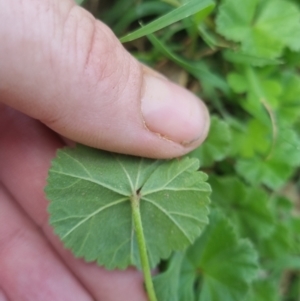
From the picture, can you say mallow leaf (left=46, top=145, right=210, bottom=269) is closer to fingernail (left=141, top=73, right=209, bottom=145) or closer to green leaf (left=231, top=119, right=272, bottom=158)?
fingernail (left=141, top=73, right=209, bottom=145)

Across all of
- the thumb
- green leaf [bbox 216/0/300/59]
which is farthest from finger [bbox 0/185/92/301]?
green leaf [bbox 216/0/300/59]

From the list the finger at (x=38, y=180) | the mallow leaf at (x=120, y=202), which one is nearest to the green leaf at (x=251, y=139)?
the mallow leaf at (x=120, y=202)

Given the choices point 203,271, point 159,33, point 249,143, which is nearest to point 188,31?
point 159,33

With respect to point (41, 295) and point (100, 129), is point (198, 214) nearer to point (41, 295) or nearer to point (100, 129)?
point (100, 129)

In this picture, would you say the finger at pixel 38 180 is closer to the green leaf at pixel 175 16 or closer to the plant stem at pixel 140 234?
the plant stem at pixel 140 234

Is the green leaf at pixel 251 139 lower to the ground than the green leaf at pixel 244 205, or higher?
higher

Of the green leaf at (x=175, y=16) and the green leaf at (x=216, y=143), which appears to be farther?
the green leaf at (x=216, y=143)

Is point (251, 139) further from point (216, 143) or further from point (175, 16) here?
point (175, 16)
